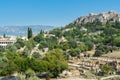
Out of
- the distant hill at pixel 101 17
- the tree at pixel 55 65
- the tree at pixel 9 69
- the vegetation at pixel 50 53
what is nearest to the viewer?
the tree at pixel 9 69

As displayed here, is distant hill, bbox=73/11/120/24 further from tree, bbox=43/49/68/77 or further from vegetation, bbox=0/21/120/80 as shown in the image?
tree, bbox=43/49/68/77

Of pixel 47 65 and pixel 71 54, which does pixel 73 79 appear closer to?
pixel 47 65

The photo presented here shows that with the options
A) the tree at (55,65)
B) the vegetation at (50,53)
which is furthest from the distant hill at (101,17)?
the tree at (55,65)

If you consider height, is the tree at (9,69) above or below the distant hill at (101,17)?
below

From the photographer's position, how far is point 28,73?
55312mm

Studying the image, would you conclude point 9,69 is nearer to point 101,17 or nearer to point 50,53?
point 50,53

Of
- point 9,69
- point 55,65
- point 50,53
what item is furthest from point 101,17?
point 9,69

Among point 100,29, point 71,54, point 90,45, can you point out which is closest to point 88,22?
point 100,29

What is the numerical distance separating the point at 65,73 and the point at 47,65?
3.94 meters

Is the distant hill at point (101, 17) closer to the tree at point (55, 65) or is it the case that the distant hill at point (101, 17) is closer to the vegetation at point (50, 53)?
the vegetation at point (50, 53)

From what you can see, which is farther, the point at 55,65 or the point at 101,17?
the point at 101,17

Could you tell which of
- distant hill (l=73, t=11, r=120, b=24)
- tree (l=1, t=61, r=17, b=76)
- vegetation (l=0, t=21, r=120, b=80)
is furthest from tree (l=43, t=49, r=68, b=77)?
A: distant hill (l=73, t=11, r=120, b=24)

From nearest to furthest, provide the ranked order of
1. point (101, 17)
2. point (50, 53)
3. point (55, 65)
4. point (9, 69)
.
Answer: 1. point (9, 69)
2. point (55, 65)
3. point (50, 53)
4. point (101, 17)

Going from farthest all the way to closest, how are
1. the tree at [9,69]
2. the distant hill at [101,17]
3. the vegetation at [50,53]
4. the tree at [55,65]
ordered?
the distant hill at [101,17]
the tree at [55,65]
the vegetation at [50,53]
the tree at [9,69]
